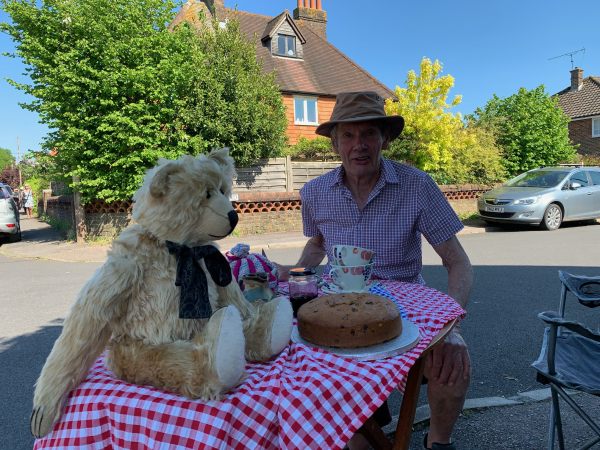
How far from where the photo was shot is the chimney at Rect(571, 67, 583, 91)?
30359 millimetres

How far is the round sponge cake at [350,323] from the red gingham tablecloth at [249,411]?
3.2 inches

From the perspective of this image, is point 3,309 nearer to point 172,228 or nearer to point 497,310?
point 172,228

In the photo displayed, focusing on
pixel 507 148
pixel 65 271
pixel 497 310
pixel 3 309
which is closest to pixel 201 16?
pixel 65 271

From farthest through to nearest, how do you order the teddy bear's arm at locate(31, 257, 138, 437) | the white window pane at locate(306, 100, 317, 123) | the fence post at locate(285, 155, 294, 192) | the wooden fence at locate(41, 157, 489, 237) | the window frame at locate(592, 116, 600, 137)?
1. the window frame at locate(592, 116, 600, 137)
2. the white window pane at locate(306, 100, 317, 123)
3. the fence post at locate(285, 155, 294, 192)
4. the wooden fence at locate(41, 157, 489, 237)
5. the teddy bear's arm at locate(31, 257, 138, 437)

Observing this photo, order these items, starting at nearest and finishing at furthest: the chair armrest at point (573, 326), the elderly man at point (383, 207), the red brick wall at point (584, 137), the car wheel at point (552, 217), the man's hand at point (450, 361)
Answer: the man's hand at point (450, 361) → the chair armrest at point (573, 326) → the elderly man at point (383, 207) → the car wheel at point (552, 217) → the red brick wall at point (584, 137)

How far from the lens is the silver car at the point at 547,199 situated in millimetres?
12188

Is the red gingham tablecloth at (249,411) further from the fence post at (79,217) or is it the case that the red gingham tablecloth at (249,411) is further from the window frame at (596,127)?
the window frame at (596,127)

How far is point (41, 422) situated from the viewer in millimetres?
1281

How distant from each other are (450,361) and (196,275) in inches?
47.1

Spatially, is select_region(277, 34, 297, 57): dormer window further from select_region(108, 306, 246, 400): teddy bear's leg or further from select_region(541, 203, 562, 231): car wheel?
select_region(108, 306, 246, 400): teddy bear's leg

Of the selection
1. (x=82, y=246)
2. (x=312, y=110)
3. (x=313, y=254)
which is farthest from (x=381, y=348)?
(x=312, y=110)

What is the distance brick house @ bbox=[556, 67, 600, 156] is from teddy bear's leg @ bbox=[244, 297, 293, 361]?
32470 millimetres

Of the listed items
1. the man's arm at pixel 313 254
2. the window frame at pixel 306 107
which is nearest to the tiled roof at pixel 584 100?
the window frame at pixel 306 107

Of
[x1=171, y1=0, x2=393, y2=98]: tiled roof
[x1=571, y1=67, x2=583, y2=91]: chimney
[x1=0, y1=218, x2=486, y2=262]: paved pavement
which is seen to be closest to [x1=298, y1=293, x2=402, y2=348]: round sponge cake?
[x1=0, y1=218, x2=486, y2=262]: paved pavement
